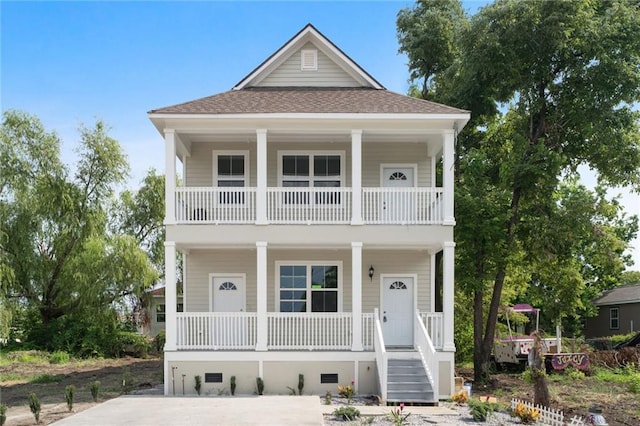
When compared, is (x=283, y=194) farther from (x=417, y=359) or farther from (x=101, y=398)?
(x=101, y=398)

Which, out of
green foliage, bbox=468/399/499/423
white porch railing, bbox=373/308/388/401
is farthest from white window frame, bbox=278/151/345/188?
green foliage, bbox=468/399/499/423

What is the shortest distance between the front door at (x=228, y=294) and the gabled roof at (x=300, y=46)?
582cm

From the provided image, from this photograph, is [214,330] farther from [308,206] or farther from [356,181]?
[356,181]

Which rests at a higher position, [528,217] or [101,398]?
[528,217]

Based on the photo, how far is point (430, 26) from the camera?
23.5 m

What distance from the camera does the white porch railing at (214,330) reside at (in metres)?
14.5

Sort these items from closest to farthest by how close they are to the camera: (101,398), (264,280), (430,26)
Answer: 1. (101,398)
2. (264,280)
3. (430,26)

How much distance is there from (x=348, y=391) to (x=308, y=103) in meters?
7.51

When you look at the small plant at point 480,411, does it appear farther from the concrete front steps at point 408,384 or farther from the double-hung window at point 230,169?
the double-hung window at point 230,169

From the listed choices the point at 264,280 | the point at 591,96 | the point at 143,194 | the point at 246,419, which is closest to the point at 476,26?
the point at 591,96

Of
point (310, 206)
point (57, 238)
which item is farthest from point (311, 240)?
point (57, 238)

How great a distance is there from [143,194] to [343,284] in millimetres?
17528

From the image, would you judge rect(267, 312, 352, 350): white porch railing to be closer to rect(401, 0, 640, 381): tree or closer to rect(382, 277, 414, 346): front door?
rect(382, 277, 414, 346): front door

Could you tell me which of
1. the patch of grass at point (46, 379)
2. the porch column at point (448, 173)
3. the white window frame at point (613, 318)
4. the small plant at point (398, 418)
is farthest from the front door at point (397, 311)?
the white window frame at point (613, 318)
